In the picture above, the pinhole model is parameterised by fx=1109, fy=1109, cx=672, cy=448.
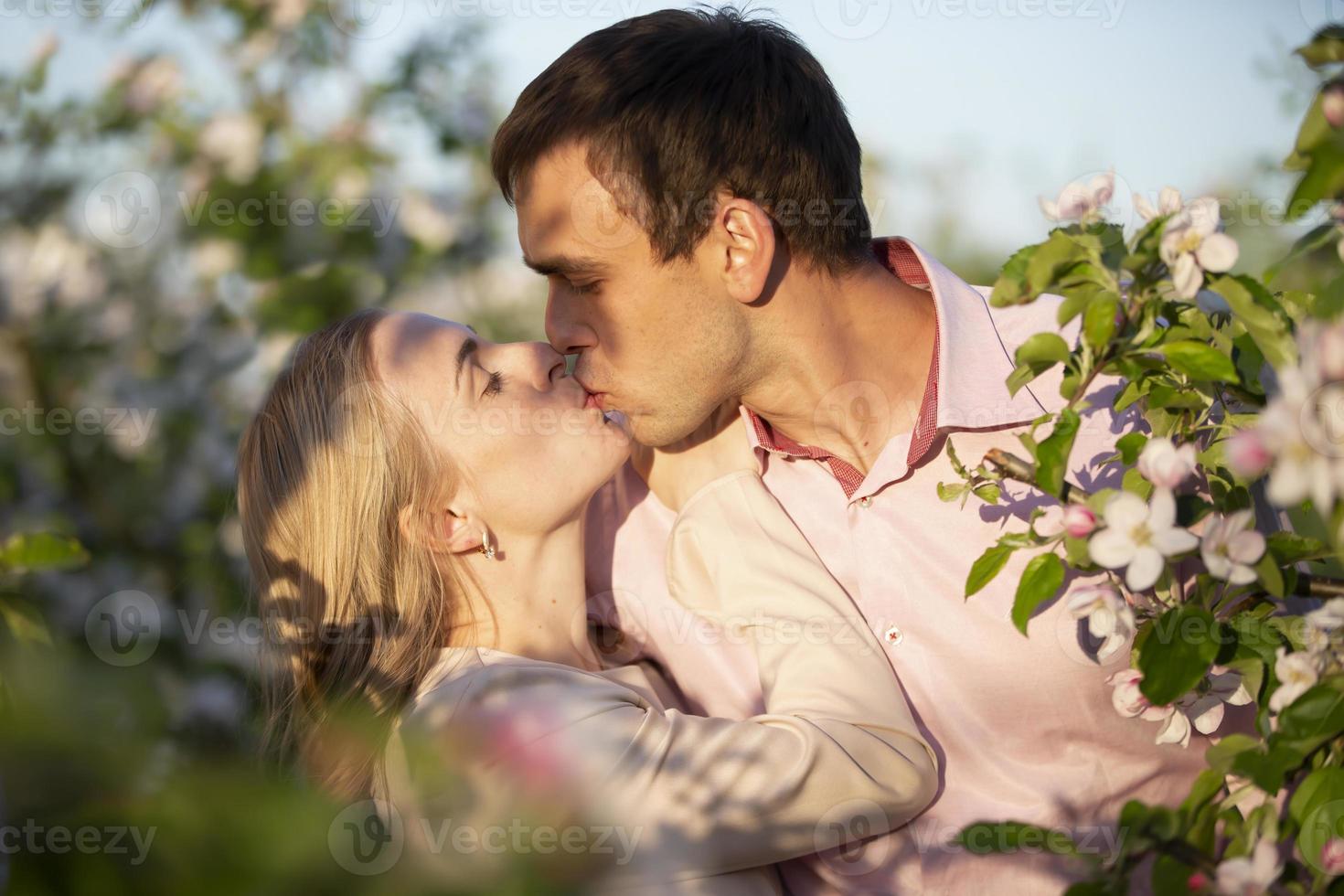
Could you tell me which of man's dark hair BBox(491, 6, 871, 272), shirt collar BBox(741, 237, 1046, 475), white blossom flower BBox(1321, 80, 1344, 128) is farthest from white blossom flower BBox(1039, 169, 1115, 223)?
man's dark hair BBox(491, 6, 871, 272)

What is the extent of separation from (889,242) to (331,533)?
147 centimetres

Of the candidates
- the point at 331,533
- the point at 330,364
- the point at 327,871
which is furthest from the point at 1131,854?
the point at 330,364

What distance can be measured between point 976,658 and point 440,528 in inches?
43.5

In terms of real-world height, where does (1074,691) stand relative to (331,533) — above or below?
below

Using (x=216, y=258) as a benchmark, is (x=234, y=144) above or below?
above

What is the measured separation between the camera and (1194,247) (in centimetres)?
144

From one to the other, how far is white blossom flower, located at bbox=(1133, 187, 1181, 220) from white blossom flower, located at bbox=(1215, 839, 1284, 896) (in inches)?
32.4

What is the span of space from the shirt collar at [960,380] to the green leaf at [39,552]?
63.2 inches

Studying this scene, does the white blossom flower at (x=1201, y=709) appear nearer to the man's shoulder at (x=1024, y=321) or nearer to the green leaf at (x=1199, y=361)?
the green leaf at (x=1199, y=361)

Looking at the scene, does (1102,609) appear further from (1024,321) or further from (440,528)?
(440,528)

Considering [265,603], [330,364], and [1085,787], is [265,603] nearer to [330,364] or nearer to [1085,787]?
[330,364]

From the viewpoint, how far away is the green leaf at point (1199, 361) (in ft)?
4.79

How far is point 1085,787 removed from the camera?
2123 mm

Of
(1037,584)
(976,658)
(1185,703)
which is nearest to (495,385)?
(976,658)
